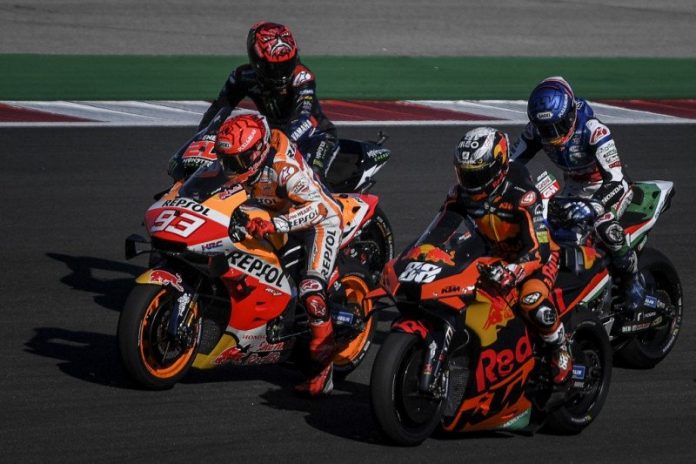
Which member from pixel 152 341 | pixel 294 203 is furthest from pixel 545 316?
pixel 152 341

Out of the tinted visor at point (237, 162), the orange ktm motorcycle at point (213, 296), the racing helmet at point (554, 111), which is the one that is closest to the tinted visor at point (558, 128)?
the racing helmet at point (554, 111)

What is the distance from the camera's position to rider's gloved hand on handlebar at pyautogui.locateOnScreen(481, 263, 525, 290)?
677 centimetres

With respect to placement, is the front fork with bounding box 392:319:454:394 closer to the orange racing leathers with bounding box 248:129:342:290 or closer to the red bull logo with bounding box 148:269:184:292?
the orange racing leathers with bounding box 248:129:342:290

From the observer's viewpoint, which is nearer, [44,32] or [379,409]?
[379,409]

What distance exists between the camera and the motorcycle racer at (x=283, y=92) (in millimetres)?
9727

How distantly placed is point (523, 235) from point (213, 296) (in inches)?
77.2

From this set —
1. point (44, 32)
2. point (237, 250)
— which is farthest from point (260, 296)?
point (44, 32)

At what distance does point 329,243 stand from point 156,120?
9253 mm

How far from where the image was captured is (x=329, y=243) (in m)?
8.05

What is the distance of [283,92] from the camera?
9969 millimetres

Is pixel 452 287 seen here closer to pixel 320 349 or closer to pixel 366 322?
pixel 320 349

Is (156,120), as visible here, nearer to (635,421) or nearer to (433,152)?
(433,152)

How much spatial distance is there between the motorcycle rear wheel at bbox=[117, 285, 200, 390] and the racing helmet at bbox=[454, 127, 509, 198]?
1.87m

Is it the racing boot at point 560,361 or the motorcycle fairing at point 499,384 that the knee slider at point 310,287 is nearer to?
the motorcycle fairing at point 499,384
